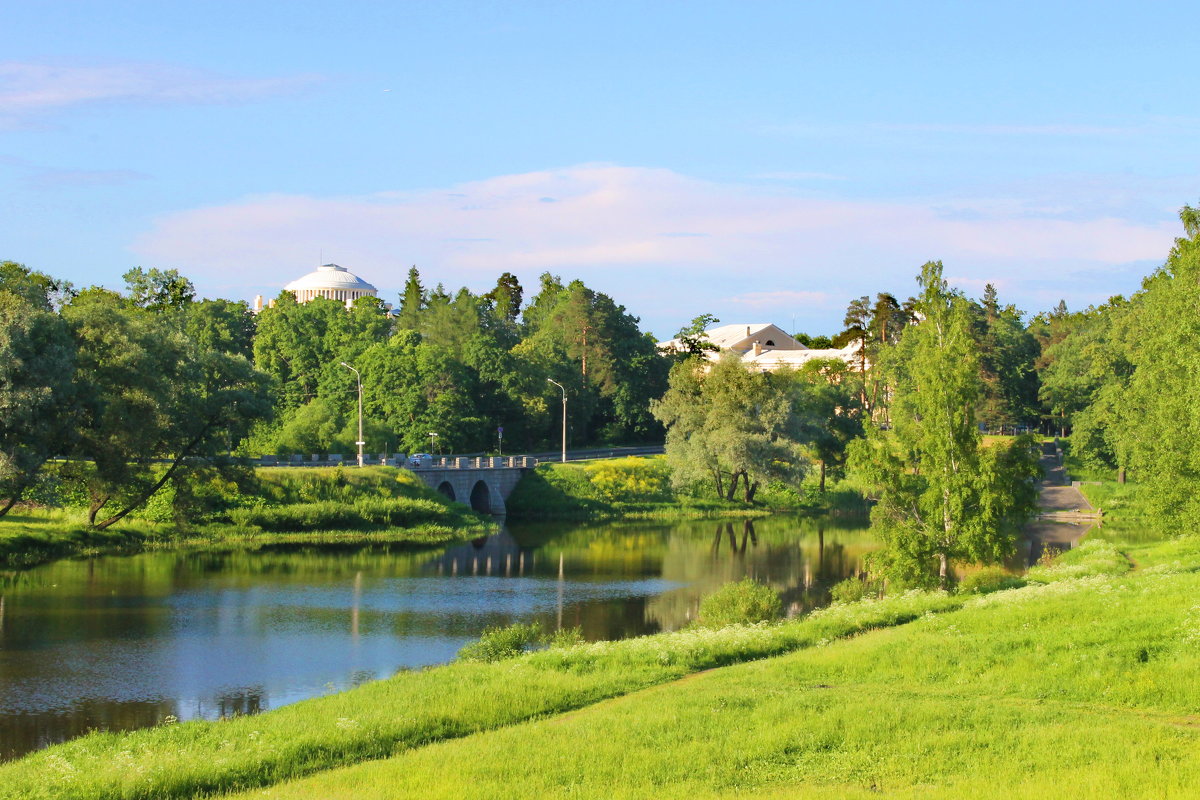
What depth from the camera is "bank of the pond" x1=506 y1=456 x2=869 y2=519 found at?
80375mm

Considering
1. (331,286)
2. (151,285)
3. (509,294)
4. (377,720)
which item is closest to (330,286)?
(331,286)

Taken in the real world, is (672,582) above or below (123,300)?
below

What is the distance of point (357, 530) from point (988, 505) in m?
38.0

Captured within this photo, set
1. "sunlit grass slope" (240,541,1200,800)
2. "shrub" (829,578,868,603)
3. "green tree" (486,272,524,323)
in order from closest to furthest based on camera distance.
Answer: "sunlit grass slope" (240,541,1200,800) → "shrub" (829,578,868,603) → "green tree" (486,272,524,323)

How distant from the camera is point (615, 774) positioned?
16438 millimetres

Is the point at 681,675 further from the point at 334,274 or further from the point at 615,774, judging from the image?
the point at 334,274

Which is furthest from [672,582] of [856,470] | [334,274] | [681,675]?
[334,274]

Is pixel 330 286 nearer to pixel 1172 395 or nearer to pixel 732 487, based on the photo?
pixel 732 487

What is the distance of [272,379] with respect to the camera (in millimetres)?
63656

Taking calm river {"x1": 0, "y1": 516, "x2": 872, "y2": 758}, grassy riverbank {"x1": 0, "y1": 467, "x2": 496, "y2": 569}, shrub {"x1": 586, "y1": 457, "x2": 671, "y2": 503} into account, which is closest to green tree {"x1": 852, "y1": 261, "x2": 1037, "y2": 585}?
calm river {"x1": 0, "y1": 516, "x2": 872, "y2": 758}

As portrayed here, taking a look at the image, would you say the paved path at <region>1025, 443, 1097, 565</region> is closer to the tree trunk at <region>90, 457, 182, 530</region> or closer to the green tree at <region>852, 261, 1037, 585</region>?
the green tree at <region>852, 261, 1037, 585</region>

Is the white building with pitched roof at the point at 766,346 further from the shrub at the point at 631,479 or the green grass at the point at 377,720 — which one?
the green grass at the point at 377,720

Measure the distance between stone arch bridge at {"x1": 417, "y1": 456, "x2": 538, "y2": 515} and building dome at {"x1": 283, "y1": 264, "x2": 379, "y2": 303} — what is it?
362 ft

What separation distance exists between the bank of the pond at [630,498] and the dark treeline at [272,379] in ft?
35.2
